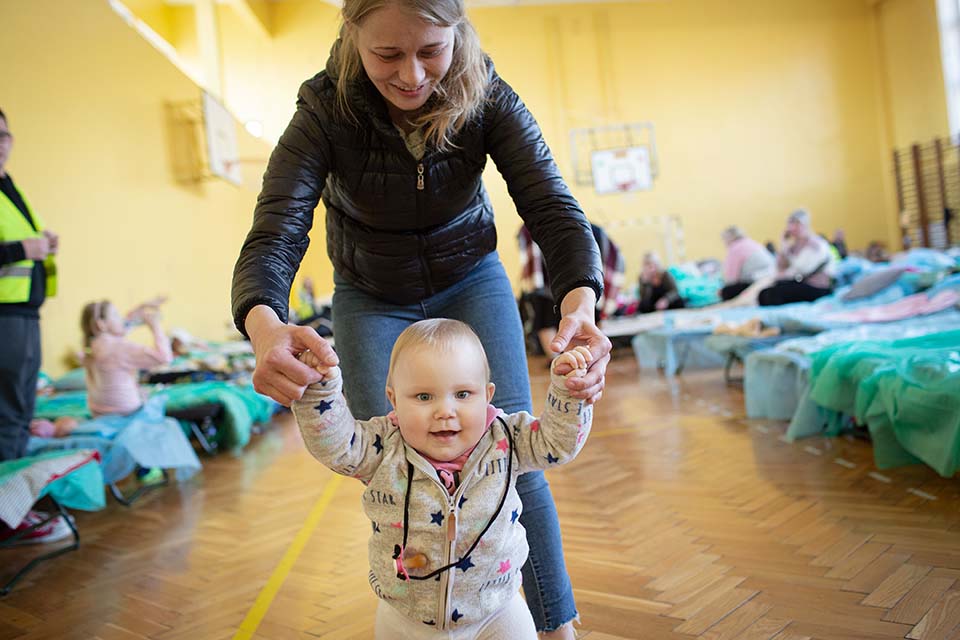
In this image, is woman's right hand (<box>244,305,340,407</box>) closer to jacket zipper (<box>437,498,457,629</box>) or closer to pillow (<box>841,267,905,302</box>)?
jacket zipper (<box>437,498,457,629</box>)

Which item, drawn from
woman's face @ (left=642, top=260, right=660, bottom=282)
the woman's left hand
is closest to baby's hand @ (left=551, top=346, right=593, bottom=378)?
the woman's left hand

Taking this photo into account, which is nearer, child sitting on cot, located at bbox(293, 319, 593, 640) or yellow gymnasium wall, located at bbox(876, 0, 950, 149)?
child sitting on cot, located at bbox(293, 319, 593, 640)

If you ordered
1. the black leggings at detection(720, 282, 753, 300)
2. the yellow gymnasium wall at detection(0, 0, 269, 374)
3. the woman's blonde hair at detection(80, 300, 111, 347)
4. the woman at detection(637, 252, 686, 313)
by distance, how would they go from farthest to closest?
the woman at detection(637, 252, 686, 313)
the black leggings at detection(720, 282, 753, 300)
the yellow gymnasium wall at detection(0, 0, 269, 374)
the woman's blonde hair at detection(80, 300, 111, 347)

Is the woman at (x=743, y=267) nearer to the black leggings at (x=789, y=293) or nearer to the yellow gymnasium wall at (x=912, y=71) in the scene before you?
the black leggings at (x=789, y=293)

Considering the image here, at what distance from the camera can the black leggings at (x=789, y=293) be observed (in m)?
6.43

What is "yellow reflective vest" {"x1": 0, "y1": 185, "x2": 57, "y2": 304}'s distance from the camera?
3209mm

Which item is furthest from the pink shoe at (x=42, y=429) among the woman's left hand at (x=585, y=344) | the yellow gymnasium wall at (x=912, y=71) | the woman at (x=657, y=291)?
the yellow gymnasium wall at (x=912, y=71)

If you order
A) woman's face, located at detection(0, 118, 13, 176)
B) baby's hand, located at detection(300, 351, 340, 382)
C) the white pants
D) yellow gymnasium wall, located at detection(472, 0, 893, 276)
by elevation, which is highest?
yellow gymnasium wall, located at detection(472, 0, 893, 276)

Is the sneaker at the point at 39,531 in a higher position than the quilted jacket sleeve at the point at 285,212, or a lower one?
lower

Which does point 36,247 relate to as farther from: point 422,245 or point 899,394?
point 899,394

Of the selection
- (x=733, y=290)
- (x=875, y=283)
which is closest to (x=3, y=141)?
(x=875, y=283)

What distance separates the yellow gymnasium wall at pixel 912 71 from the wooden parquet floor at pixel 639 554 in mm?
11466

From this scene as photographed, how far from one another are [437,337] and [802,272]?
20.2ft

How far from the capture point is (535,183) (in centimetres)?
143
